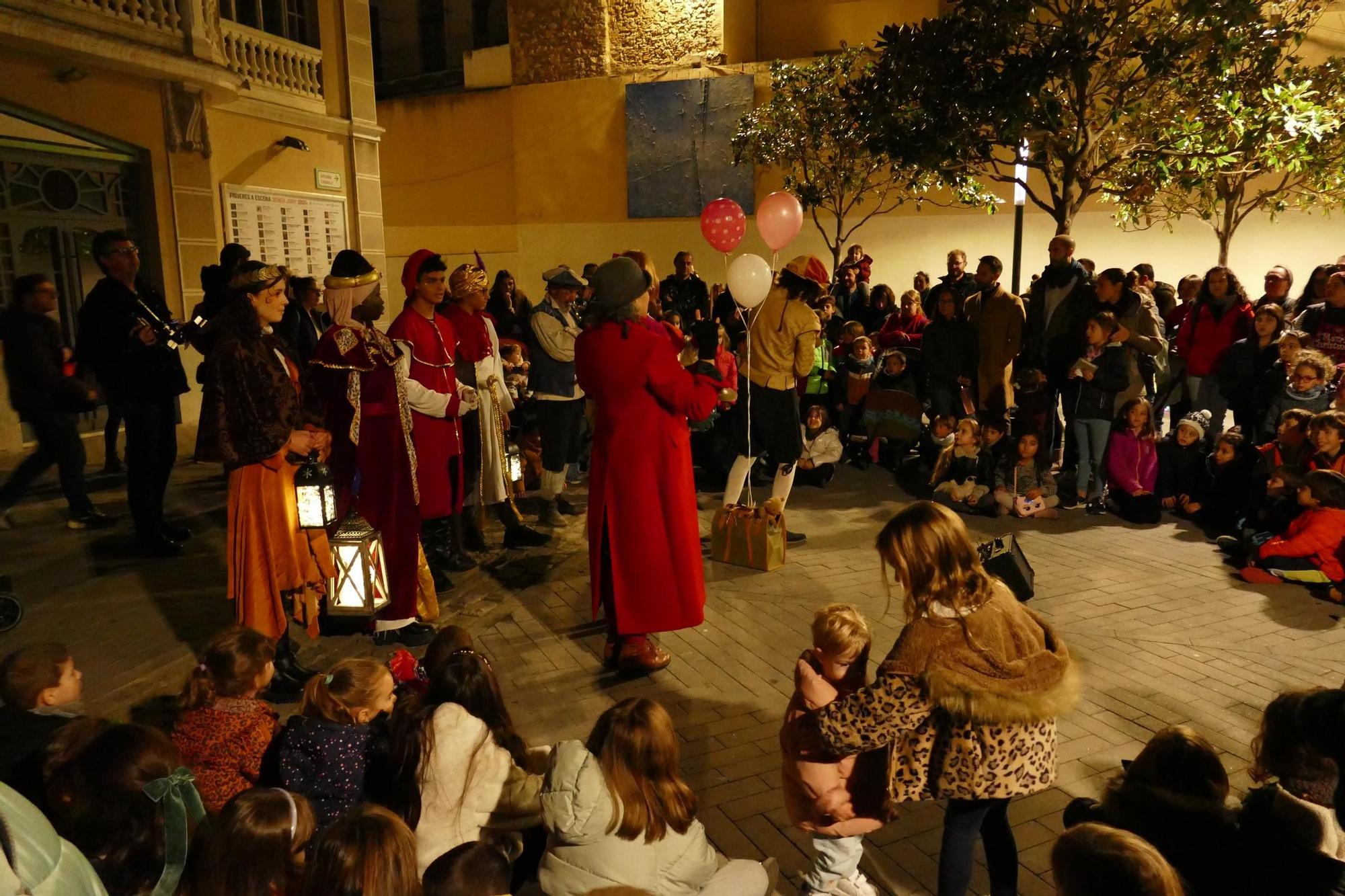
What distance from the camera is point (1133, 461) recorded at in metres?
7.92

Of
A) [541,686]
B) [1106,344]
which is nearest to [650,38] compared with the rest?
[1106,344]

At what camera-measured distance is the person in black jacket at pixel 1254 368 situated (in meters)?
7.90

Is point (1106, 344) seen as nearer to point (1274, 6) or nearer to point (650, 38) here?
point (1274, 6)

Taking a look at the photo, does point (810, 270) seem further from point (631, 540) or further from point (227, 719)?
point (227, 719)

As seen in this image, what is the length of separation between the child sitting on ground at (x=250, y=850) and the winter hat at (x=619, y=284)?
9.20 feet

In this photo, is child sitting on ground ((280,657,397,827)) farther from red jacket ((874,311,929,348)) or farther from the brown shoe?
red jacket ((874,311,929,348))

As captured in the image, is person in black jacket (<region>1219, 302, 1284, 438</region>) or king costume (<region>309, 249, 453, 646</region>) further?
person in black jacket (<region>1219, 302, 1284, 438</region>)

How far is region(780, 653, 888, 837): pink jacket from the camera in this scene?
3.04m

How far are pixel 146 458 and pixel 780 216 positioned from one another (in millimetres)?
4882

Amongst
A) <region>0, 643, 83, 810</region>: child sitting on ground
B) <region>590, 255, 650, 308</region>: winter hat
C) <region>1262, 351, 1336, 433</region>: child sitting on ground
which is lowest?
<region>0, 643, 83, 810</region>: child sitting on ground

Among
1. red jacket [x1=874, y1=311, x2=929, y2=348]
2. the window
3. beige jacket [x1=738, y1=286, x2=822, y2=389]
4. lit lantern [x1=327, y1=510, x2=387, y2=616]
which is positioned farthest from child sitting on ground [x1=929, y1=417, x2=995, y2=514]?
the window

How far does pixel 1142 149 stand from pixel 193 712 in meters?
8.99

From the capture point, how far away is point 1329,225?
15742 millimetres

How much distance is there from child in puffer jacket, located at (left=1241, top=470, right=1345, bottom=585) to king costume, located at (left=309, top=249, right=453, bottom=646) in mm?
5479
